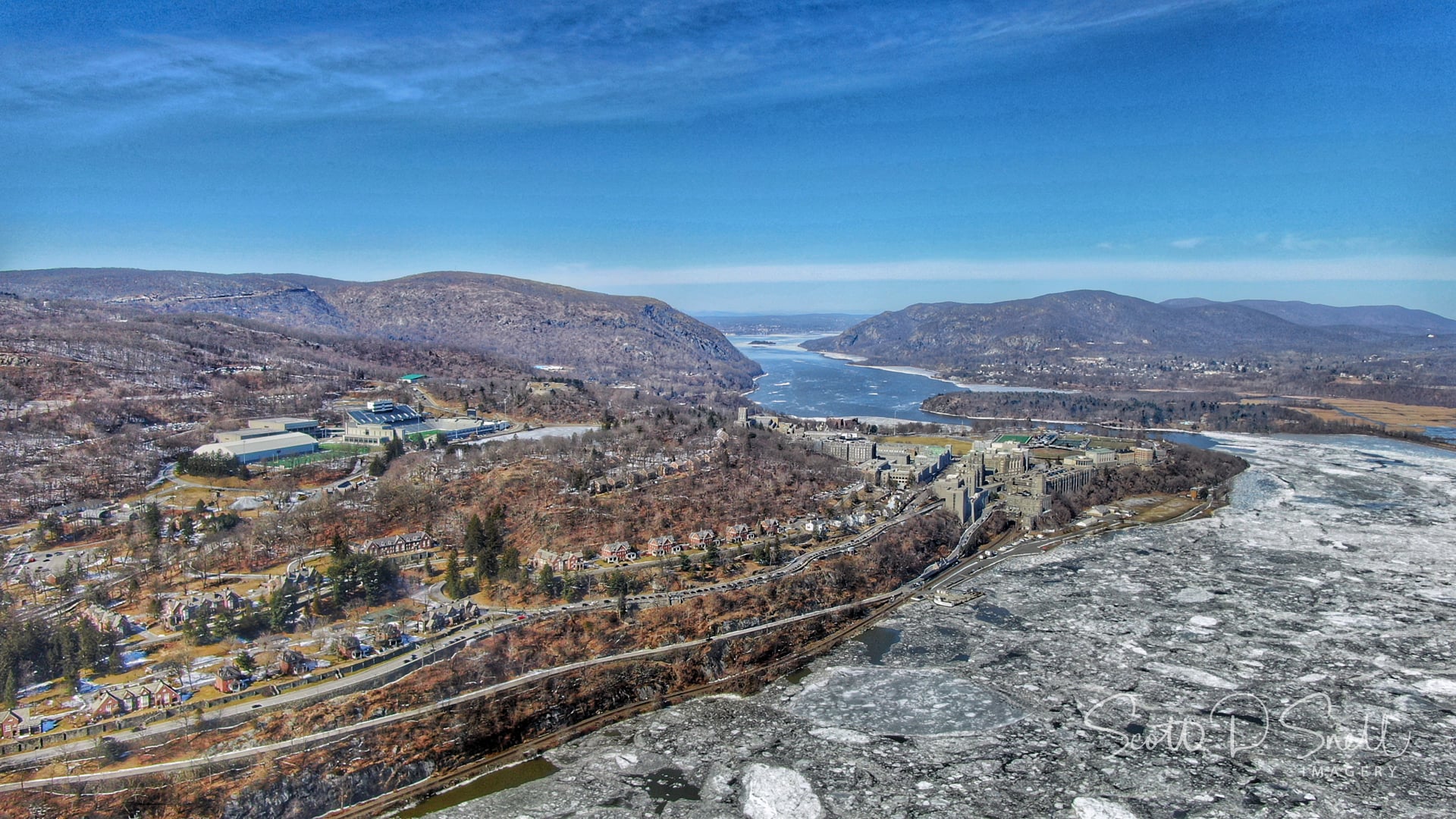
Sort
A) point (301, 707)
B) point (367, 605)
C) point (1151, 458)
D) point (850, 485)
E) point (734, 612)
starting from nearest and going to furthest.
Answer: point (301, 707), point (367, 605), point (734, 612), point (850, 485), point (1151, 458)

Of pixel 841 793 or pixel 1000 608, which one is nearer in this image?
pixel 841 793

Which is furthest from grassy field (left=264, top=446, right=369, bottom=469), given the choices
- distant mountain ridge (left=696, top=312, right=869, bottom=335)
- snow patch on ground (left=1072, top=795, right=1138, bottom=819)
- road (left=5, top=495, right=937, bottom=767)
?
distant mountain ridge (left=696, top=312, right=869, bottom=335)

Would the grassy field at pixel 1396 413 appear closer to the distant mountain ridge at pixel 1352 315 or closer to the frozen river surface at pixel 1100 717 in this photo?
the frozen river surface at pixel 1100 717

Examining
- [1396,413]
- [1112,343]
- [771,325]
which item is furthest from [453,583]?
[771,325]

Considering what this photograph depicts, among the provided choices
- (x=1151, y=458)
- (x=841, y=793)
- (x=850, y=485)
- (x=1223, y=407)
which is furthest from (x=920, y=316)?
(x=841, y=793)

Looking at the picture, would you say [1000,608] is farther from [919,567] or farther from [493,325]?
[493,325]
